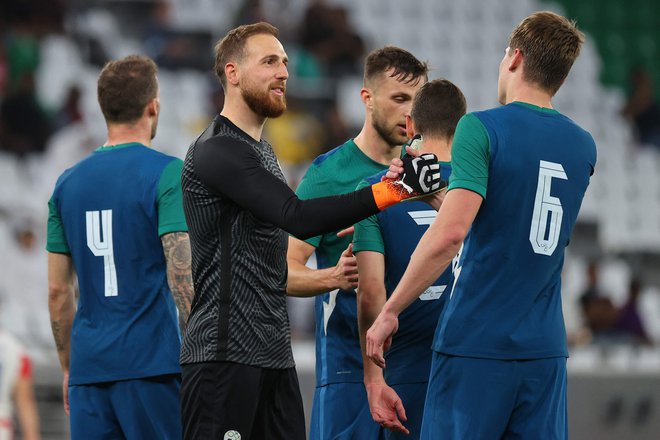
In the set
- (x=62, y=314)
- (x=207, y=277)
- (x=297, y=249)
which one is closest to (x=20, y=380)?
(x=62, y=314)

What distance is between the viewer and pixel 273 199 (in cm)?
382

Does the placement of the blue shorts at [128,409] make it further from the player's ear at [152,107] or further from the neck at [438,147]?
the neck at [438,147]

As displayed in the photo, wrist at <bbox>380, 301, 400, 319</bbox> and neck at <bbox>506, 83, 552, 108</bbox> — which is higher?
neck at <bbox>506, 83, 552, 108</bbox>

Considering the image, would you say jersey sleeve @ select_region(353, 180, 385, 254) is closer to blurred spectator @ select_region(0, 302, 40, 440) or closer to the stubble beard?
the stubble beard

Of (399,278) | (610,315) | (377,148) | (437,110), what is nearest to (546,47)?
(437,110)

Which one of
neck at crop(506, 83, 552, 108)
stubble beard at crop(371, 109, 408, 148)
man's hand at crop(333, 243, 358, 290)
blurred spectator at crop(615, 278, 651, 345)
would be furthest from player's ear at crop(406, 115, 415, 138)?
blurred spectator at crop(615, 278, 651, 345)

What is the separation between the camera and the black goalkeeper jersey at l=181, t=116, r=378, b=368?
150 inches

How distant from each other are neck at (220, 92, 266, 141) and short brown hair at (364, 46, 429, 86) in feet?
3.78

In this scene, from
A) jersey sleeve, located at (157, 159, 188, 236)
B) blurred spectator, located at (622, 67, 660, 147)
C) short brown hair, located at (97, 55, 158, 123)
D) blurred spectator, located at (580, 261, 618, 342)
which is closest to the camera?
jersey sleeve, located at (157, 159, 188, 236)

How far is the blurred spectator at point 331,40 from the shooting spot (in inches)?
578

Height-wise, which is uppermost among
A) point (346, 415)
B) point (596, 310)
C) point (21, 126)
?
point (21, 126)

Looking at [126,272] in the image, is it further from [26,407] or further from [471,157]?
[26,407]

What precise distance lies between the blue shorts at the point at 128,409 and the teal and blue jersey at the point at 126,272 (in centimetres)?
5

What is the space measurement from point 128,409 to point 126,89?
4.58 feet
